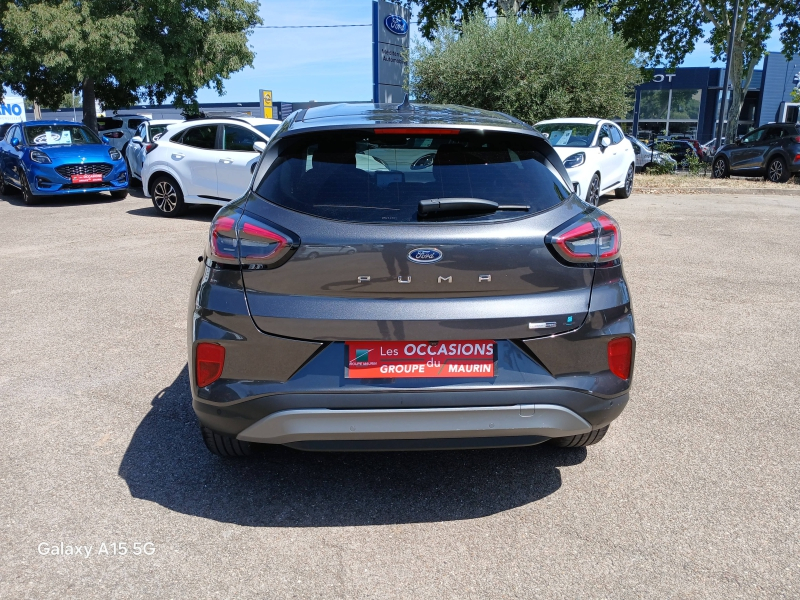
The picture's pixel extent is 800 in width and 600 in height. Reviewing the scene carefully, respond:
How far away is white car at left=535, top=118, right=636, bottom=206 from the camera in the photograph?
1232cm

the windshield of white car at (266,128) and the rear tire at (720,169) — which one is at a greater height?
the windshield of white car at (266,128)

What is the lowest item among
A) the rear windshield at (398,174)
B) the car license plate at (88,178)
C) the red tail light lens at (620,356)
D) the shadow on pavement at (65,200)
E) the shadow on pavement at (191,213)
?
the shadow on pavement at (65,200)

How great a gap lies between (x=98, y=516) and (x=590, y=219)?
8.10ft

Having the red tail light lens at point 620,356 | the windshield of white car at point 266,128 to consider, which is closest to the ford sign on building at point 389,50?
the windshield of white car at point 266,128

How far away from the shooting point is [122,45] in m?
21.8

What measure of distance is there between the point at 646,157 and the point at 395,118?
2434 cm

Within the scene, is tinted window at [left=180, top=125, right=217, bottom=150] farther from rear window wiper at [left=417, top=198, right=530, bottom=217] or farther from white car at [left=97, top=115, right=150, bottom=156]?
white car at [left=97, top=115, right=150, bottom=156]

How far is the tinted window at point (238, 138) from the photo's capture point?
11.7 metres

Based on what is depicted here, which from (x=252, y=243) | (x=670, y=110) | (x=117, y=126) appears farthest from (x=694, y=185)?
(x=670, y=110)

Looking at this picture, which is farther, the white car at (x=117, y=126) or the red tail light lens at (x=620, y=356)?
the white car at (x=117, y=126)

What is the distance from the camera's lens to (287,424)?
2822 mm

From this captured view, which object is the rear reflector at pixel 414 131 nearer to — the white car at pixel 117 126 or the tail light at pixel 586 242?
the tail light at pixel 586 242

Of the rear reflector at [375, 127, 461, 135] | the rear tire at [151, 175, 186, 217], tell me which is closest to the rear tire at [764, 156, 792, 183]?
the rear tire at [151, 175, 186, 217]

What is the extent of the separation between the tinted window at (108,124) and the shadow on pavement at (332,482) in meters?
27.9
